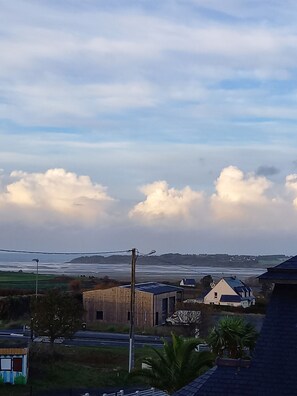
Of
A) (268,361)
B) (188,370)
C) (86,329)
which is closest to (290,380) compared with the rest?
(268,361)

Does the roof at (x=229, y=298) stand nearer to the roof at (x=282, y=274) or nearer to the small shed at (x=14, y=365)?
the small shed at (x=14, y=365)

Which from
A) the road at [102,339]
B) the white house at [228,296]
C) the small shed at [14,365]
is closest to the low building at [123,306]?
the road at [102,339]

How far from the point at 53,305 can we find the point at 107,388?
6.75m

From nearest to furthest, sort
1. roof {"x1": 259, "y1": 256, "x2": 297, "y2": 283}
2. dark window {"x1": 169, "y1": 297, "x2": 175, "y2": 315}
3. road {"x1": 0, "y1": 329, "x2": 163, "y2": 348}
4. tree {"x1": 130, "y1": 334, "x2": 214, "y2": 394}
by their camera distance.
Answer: roof {"x1": 259, "y1": 256, "x2": 297, "y2": 283}
tree {"x1": 130, "y1": 334, "x2": 214, "y2": 394}
road {"x1": 0, "y1": 329, "x2": 163, "y2": 348}
dark window {"x1": 169, "y1": 297, "x2": 175, "y2": 315}

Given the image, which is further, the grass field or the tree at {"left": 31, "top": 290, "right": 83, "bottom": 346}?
the tree at {"left": 31, "top": 290, "right": 83, "bottom": 346}

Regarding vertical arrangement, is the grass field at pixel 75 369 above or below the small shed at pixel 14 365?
below

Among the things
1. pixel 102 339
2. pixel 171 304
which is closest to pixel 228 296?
pixel 171 304

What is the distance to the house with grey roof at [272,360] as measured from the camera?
11.7 metres

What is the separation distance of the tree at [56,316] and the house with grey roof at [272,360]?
25.9 metres

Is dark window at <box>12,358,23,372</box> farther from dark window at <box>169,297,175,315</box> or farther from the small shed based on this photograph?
dark window at <box>169,297,175,315</box>

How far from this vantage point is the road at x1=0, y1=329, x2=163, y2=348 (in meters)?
45.8

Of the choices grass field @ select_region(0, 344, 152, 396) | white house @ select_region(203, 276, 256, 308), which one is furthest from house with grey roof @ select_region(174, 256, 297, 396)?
white house @ select_region(203, 276, 256, 308)

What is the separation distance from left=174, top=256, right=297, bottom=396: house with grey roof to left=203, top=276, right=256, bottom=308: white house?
198 ft

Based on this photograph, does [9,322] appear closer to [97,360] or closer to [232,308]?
[232,308]
